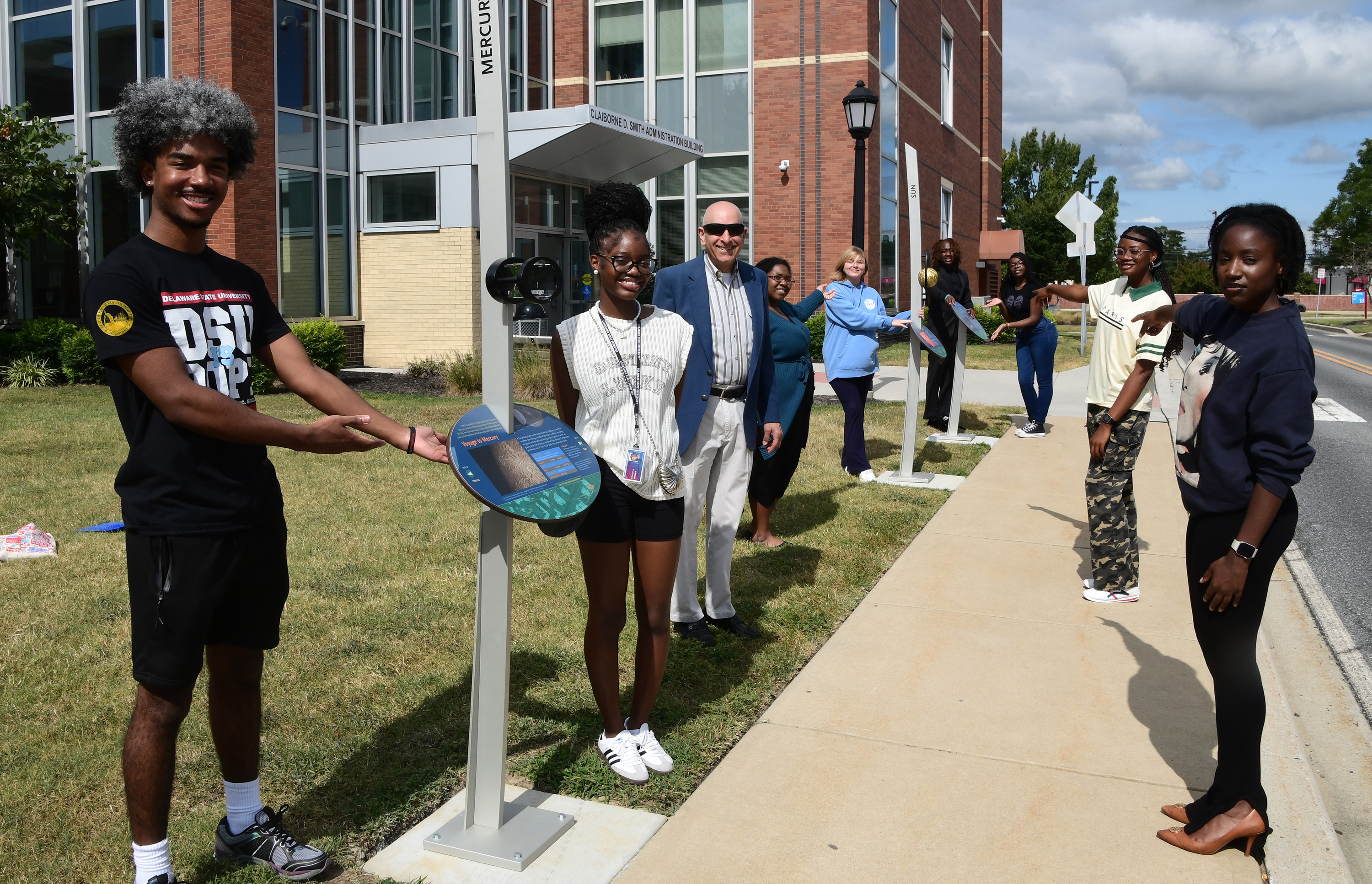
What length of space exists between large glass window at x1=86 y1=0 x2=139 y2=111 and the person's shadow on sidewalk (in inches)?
707

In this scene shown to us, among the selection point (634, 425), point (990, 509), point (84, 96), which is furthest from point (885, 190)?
point (634, 425)

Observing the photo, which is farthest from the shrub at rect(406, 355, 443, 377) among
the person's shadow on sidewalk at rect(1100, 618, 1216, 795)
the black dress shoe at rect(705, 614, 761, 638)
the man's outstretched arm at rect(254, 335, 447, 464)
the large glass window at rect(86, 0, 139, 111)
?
the man's outstretched arm at rect(254, 335, 447, 464)

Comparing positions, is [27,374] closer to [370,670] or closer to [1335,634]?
[370,670]

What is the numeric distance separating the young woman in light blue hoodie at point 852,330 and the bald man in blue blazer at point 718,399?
3.36m

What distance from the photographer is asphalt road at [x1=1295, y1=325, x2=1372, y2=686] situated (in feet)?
21.2

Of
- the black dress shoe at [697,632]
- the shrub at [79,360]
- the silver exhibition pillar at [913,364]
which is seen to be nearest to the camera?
the black dress shoe at [697,632]

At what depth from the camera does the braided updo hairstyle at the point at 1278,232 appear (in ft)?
10.7

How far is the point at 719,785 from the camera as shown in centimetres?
377

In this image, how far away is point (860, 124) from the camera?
1412cm

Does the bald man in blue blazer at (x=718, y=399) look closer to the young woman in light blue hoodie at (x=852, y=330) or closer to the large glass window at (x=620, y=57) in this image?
the young woman in light blue hoodie at (x=852, y=330)

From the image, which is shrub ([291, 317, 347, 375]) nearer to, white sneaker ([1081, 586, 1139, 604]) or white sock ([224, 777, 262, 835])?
white sneaker ([1081, 586, 1139, 604])

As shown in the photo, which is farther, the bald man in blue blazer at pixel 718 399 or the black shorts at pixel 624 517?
the bald man in blue blazer at pixel 718 399

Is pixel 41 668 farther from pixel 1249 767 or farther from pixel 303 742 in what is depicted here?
pixel 1249 767

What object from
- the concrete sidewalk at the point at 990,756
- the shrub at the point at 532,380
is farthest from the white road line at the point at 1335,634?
the shrub at the point at 532,380
